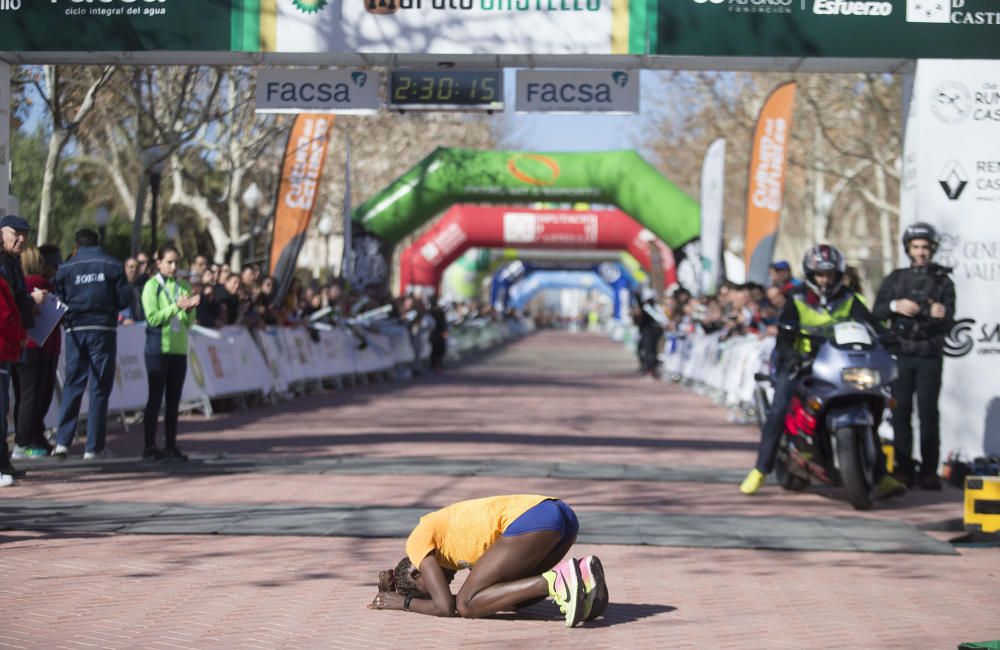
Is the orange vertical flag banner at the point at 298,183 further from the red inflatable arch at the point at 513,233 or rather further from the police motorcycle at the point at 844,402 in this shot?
the red inflatable arch at the point at 513,233

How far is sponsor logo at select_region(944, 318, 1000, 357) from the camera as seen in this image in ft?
43.2

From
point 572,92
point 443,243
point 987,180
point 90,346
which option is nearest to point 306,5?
point 572,92

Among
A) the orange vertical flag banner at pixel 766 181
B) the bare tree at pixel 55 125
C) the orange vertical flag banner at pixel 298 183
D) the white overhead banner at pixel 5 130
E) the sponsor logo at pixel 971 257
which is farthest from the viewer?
the orange vertical flag banner at pixel 298 183

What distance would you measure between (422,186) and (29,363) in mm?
21215

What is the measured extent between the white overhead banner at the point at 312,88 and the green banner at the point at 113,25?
1250 mm

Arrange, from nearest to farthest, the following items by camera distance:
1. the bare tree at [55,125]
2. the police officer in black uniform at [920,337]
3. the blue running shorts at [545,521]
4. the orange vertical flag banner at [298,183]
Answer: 1. the blue running shorts at [545,521]
2. the police officer in black uniform at [920,337]
3. the bare tree at [55,125]
4. the orange vertical flag banner at [298,183]

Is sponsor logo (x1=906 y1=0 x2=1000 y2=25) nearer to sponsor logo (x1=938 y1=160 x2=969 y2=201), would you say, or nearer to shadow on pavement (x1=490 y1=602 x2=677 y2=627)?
sponsor logo (x1=938 y1=160 x2=969 y2=201)

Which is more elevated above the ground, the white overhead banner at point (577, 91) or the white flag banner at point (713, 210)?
the white overhead banner at point (577, 91)

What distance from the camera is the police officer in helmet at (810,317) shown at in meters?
11.1

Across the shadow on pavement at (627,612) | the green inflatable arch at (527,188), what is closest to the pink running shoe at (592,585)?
the shadow on pavement at (627,612)

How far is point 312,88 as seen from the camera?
15.4 meters

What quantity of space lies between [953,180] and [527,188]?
2136 cm

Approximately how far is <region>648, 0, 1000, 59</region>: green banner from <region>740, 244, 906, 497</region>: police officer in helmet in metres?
3.22

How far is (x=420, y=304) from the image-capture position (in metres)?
35.9
